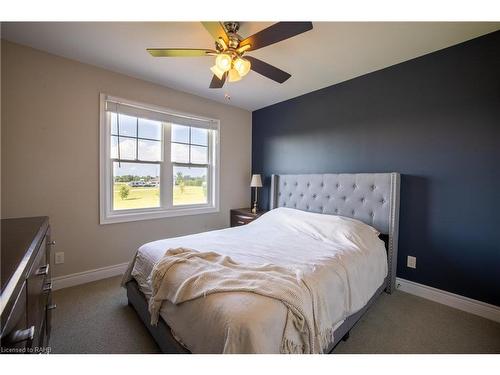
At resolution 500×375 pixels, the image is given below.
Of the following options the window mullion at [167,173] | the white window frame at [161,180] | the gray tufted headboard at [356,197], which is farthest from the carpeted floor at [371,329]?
the window mullion at [167,173]

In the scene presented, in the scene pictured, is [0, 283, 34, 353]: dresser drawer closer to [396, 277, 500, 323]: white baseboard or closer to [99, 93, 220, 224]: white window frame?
[99, 93, 220, 224]: white window frame

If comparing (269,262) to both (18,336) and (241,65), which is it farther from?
(241,65)

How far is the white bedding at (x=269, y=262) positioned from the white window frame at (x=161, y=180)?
1109 millimetres

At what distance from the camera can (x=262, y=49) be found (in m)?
2.16

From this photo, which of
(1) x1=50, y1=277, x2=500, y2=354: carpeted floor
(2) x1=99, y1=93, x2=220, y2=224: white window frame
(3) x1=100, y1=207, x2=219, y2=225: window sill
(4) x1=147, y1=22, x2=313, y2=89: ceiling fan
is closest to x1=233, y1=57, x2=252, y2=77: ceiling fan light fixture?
(4) x1=147, y1=22, x2=313, y2=89: ceiling fan

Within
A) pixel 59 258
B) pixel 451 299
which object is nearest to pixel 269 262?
pixel 451 299

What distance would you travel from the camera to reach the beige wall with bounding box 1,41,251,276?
213 centimetres

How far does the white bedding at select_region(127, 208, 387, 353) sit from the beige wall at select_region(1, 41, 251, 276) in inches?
42.9

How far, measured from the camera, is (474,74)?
202 centimetres

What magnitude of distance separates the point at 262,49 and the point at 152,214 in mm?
2478

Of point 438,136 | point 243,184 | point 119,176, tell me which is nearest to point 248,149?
point 243,184
